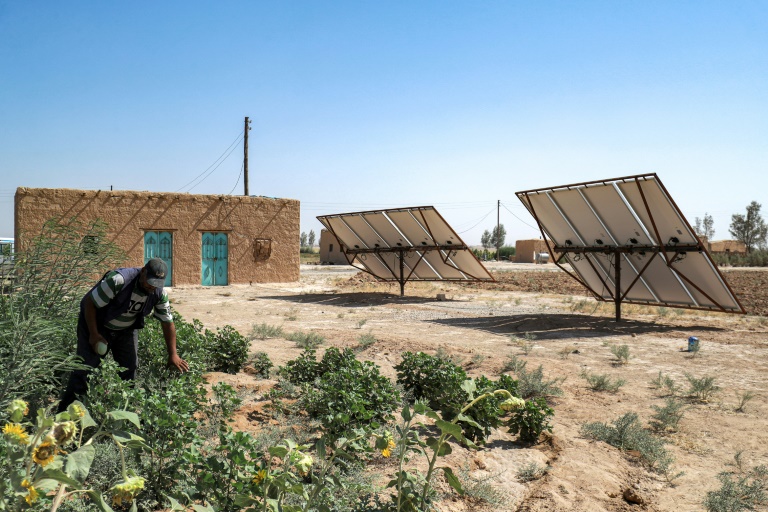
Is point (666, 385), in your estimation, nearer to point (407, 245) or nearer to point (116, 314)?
point (116, 314)

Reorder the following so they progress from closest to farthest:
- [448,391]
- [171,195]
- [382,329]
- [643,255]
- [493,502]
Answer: [493,502]
[448,391]
[382,329]
[643,255]
[171,195]

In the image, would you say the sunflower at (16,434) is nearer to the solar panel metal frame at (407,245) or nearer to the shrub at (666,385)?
the shrub at (666,385)

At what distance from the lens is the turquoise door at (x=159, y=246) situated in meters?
21.3

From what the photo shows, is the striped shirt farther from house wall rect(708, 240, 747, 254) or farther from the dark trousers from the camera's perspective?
house wall rect(708, 240, 747, 254)

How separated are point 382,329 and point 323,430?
7.47m

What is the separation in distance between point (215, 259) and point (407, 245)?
7829 mm

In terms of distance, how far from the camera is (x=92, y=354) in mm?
4707

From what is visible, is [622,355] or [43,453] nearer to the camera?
[43,453]

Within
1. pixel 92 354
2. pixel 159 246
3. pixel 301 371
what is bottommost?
pixel 301 371

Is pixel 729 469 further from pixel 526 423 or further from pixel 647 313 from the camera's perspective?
pixel 647 313

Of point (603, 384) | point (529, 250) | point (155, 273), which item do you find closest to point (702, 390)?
point (603, 384)

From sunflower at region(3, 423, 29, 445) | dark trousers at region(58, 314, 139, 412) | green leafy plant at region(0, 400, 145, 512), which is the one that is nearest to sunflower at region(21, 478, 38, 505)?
green leafy plant at region(0, 400, 145, 512)

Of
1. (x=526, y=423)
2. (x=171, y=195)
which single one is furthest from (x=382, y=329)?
(x=171, y=195)

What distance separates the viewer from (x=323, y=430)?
504 centimetres
